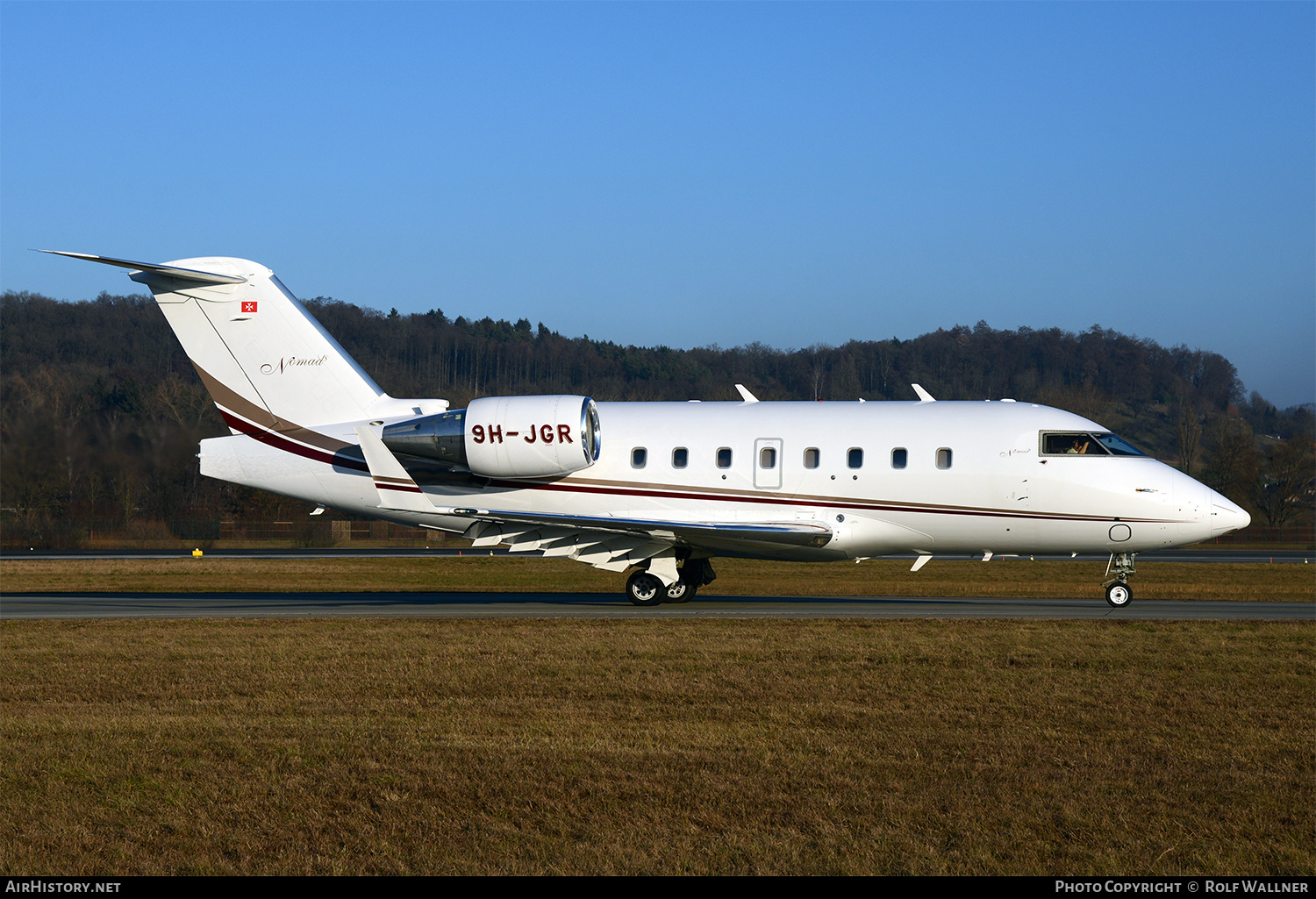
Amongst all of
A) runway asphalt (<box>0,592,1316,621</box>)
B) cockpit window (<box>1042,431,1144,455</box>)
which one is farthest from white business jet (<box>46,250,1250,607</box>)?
runway asphalt (<box>0,592,1316,621</box>)

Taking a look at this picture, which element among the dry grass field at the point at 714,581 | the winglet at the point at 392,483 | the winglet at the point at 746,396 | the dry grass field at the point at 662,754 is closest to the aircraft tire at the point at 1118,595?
the dry grass field at the point at 714,581

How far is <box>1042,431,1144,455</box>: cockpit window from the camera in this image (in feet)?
66.6

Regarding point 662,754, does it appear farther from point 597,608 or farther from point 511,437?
point 511,437

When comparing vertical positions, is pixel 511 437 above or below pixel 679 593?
above

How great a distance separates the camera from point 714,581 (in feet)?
91.5

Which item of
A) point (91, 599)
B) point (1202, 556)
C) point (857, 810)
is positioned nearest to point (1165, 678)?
point (857, 810)

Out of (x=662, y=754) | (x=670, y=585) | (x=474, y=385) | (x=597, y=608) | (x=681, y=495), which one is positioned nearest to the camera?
(x=662, y=754)

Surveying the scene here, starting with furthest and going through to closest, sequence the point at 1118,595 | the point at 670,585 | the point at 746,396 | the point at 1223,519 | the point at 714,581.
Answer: the point at 714,581
the point at 746,396
the point at 670,585
the point at 1118,595
the point at 1223,519

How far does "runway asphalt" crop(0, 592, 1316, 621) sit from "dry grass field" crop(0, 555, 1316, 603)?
111 inches

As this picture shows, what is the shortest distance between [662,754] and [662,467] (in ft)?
40.7

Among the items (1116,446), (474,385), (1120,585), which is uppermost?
(474,385)

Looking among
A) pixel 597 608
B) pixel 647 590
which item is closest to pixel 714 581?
pixel 647 590

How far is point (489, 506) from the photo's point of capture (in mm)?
21859

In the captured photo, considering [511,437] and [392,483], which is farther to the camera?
[392,483]
